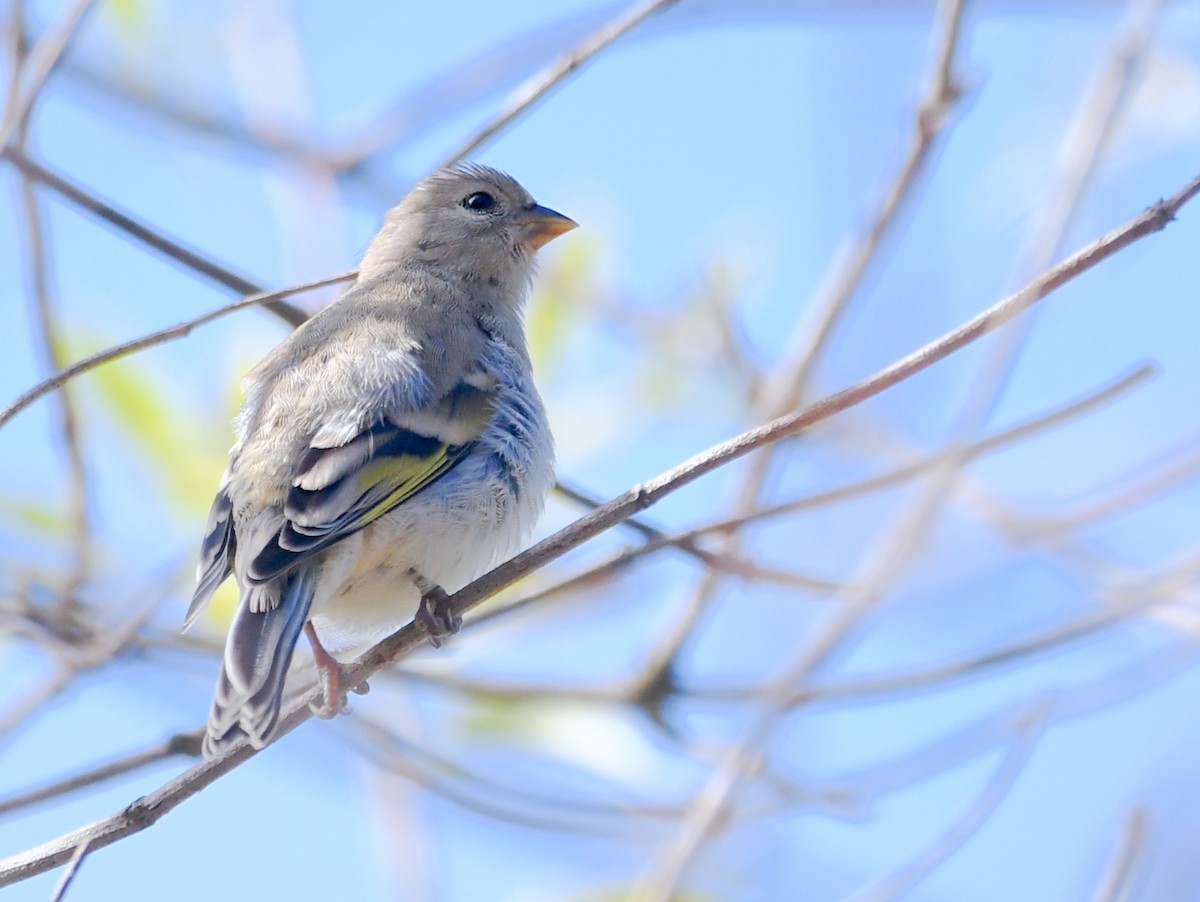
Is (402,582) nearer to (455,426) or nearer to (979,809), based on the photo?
(455,426)

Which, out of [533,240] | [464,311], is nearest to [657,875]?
[464,311]

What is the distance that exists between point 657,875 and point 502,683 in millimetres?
1150

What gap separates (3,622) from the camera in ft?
11.9

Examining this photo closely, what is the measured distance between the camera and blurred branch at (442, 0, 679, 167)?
11.1ft

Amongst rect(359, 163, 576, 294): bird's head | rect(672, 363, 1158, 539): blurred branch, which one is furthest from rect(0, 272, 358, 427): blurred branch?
rect(359, 163, 576, 294): bird's head

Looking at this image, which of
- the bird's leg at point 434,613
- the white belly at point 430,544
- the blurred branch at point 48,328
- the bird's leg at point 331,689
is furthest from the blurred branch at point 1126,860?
the blurred branch at point 48,328

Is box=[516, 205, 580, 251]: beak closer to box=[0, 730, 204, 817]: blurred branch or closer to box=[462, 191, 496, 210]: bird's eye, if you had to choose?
box=[462, 191, 496, 210]: bird's eye

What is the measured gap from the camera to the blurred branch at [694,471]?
2.42 meters

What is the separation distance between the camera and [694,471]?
2719 mm

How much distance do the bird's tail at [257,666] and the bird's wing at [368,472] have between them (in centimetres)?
8

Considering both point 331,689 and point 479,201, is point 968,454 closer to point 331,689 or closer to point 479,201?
point 331,689

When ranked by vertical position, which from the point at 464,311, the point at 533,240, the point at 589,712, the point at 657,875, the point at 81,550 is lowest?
the point at 657,875

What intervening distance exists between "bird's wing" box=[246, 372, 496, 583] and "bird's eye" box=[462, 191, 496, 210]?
136cm

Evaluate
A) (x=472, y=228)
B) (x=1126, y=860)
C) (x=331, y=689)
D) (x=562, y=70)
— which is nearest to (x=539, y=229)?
(x=472, y=228)
